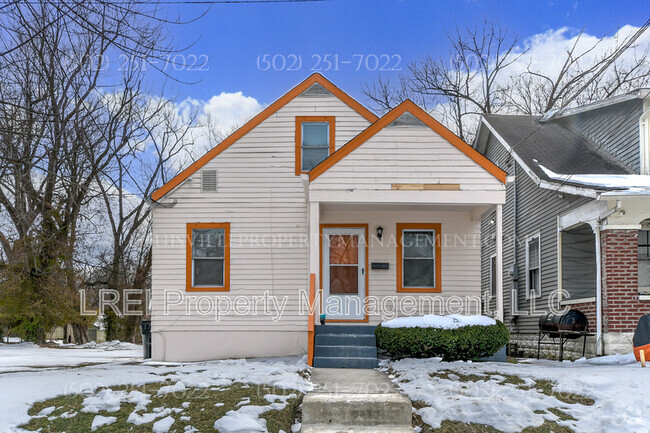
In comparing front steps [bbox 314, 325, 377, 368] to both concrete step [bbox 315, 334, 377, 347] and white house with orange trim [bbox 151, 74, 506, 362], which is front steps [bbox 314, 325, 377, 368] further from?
white house with orange trim [bbox 151, 74, 506, 362]

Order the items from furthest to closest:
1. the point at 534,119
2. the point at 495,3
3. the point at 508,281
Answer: the point at 495,3 < the point at 534,119 < the point at 508,281

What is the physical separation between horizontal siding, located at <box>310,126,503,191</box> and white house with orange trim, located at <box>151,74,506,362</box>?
3.88 feet

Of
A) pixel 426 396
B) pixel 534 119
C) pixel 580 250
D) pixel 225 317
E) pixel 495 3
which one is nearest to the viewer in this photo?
pixel 426 396

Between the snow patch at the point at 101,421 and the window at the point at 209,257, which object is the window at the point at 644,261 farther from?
the snow patch at the point at 101,421

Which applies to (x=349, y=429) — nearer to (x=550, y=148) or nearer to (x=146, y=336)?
(x=146, y=336)

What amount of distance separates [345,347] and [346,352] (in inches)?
3.3

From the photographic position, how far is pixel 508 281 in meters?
16.7

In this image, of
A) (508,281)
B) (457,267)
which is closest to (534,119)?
(508,281)

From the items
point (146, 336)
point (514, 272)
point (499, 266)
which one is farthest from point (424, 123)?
point (146, 336)

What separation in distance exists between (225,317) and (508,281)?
831 cm

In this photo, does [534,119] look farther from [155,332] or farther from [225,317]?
[155,332]

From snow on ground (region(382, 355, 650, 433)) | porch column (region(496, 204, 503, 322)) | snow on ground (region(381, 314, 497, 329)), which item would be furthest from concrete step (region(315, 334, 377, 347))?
porch column (region(496, 204, 503, 322))

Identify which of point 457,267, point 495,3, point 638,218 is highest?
point 495,3

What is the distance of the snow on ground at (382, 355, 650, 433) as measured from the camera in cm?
628
